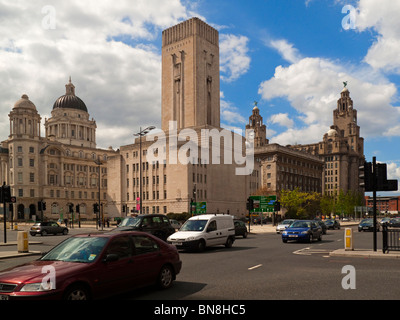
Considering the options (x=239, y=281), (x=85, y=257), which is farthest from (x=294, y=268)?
(x=85, y=257)

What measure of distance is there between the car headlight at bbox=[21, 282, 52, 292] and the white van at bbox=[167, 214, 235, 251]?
11992mm

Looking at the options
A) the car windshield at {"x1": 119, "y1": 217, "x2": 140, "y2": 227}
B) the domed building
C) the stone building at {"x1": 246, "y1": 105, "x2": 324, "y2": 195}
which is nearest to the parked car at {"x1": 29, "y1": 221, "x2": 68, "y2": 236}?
the car windshield at {"x1": 119, "y1": 217, "x2": 140, "y2": 227}

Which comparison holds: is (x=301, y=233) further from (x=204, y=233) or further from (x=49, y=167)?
(x=49, y=167)

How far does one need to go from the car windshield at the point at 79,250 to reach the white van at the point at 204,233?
10.1 m

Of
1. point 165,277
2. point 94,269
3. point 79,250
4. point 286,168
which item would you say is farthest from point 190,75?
point 94,269

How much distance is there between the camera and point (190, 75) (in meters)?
93.7

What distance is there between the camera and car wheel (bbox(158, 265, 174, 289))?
9570 mm

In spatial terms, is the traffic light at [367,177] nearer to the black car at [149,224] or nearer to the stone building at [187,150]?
the black car at [149,224]

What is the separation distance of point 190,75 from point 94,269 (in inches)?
3493

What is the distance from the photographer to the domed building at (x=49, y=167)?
103m

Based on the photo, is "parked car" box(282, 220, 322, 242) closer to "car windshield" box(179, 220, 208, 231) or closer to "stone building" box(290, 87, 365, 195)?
"car windshield" box(179, 220, 208, 231)
